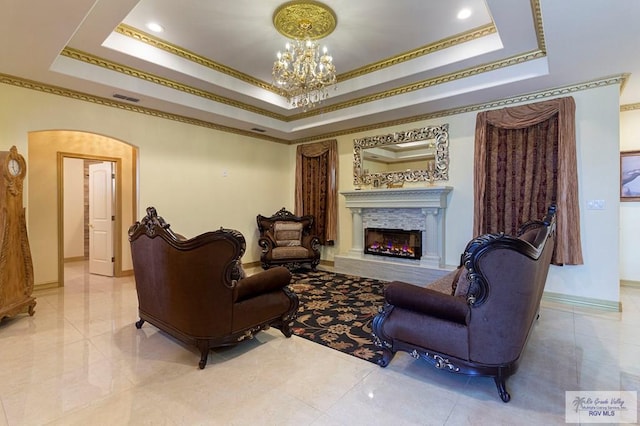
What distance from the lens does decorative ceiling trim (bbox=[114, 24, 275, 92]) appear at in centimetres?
353

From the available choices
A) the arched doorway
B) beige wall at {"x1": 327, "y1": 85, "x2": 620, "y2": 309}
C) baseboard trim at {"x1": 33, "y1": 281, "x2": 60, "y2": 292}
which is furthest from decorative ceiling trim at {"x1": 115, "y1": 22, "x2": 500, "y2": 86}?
baseboard trim at {"x1": 33, "y1": 281, "x2": 60, "y2": 292}

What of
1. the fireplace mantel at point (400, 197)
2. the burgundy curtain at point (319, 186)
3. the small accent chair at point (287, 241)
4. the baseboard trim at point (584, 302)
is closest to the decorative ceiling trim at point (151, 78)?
the burgundy curtain at point (319, 186)

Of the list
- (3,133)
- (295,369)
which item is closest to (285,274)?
(295,369)

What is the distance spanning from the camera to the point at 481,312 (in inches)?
77.9

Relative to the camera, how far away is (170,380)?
2217mm

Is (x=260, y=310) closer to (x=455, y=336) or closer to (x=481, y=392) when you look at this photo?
(x=455, y=336)

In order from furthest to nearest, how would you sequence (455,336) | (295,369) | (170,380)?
(295,369), (170,380), (455,336)

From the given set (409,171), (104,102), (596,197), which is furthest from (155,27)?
(596,197)

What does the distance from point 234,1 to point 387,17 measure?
1.60 meters

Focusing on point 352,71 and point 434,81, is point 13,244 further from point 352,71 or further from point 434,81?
point 434,81

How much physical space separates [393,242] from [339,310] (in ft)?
7.49

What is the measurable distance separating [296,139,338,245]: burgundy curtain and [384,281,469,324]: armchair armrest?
13.1 ft

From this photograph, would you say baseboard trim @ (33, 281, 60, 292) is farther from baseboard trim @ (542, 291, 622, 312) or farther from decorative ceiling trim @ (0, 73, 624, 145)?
baseboard trim @ (542, 291, 622, 312)

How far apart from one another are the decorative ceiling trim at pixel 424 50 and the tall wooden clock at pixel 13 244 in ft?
14.0
